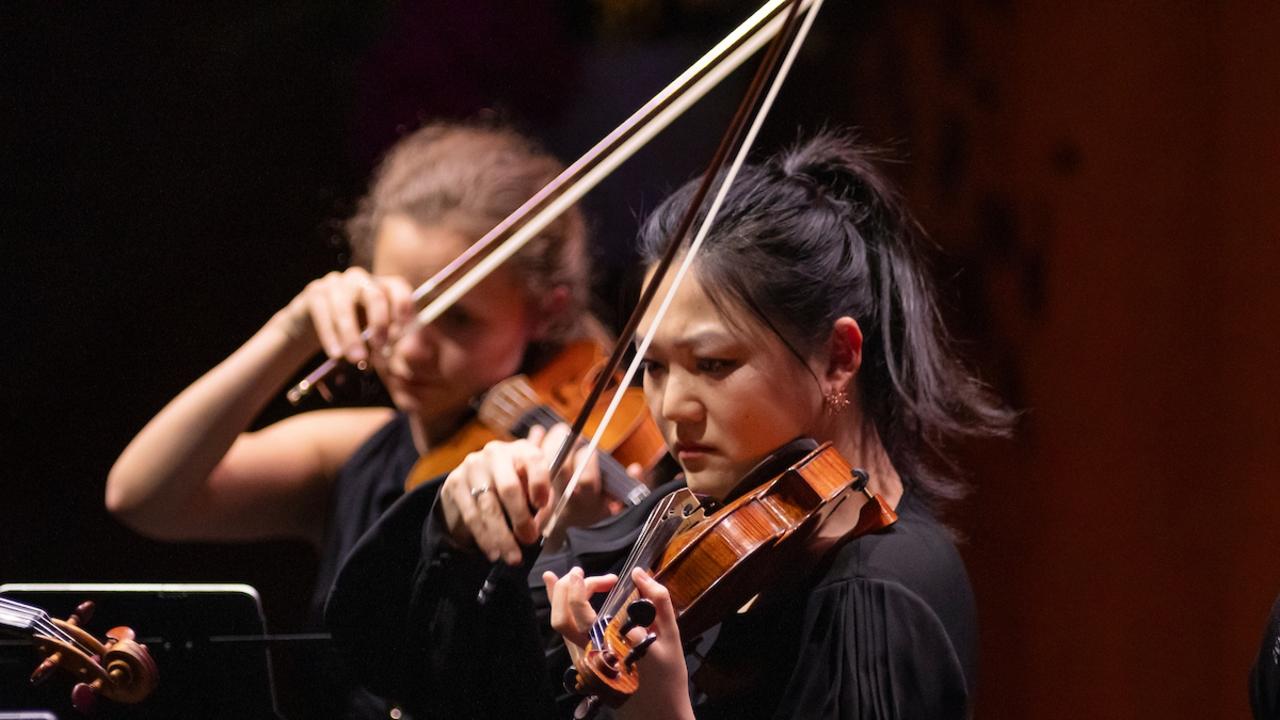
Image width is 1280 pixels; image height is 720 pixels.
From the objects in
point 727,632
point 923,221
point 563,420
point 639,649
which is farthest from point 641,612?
point 923,221

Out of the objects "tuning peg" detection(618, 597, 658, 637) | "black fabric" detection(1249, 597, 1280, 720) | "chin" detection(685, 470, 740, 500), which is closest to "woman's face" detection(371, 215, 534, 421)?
"chin" detection(685, 470, 740, 500)

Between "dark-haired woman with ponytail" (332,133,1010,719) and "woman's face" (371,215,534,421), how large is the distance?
0.67ft

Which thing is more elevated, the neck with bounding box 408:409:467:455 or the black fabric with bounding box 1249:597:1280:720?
the neck with bounding box 408:409:467:455

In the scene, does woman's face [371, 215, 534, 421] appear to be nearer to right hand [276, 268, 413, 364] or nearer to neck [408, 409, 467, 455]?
neck [408, 409, 467, 455]

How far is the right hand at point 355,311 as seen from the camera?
3.43ft

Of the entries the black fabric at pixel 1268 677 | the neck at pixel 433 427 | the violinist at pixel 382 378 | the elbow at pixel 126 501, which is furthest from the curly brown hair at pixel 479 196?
the black fabric at pixel 1268 677

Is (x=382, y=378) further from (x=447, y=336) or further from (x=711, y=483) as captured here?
(x=711, y=483)

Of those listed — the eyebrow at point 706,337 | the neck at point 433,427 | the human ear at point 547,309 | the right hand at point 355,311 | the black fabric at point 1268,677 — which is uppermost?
the right hand at point 355,311

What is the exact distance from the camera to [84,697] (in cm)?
99

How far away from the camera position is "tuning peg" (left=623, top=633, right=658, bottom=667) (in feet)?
2.85

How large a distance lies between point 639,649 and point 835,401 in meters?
0.26

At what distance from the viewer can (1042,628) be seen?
1646 mm

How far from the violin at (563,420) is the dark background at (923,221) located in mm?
92

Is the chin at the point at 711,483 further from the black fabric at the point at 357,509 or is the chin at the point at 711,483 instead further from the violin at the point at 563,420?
the black fabric at the point at 357,509
